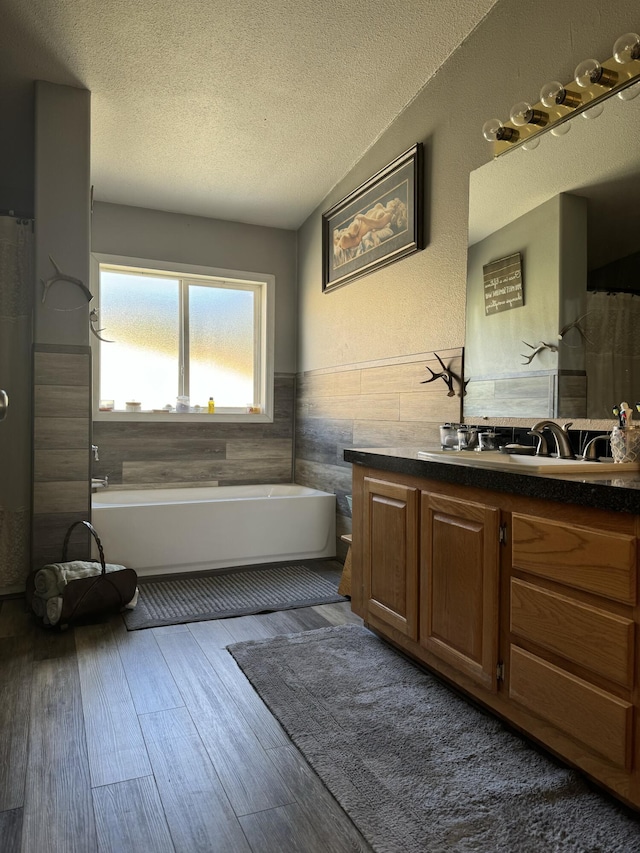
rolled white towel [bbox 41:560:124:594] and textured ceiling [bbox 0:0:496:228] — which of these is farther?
rolled white towel [bbox 41:560:124:594]

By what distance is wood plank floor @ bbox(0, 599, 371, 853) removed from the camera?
1.35 m

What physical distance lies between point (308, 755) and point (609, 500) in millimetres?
1073

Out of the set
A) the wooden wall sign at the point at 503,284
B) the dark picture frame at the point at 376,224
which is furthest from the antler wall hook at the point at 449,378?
the dark picture frame at the point at 376,224

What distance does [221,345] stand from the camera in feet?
15.5

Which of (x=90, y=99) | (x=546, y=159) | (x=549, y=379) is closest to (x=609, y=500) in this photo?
(x=549, y=379)

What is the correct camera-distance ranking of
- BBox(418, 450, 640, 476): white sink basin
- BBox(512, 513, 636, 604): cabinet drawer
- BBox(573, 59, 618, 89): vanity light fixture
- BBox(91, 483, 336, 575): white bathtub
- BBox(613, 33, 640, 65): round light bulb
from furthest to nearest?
BBox(91, 483, 336, 575): white bathtub < BBox(573, 59, 618, 89): vanity light fixture < BBox(613, 33, 640, 65): round light bulb < BBox(418, 450, 640, 476): white sink basin < BBox(512, 513, 636, 604): cabinet drawer

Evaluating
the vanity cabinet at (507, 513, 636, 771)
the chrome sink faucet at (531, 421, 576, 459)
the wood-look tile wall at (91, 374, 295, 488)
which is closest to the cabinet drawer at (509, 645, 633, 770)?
the vanity cabinet at (507, 513, 636, 771)

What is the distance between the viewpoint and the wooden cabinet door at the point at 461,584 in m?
1.73

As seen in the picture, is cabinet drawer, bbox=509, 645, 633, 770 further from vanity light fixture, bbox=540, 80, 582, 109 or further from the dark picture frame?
the dark picture frame

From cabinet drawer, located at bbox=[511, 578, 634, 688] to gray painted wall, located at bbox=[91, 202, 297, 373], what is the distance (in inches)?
134

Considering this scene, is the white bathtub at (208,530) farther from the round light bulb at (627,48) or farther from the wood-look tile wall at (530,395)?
the round light bulb at (627,48)

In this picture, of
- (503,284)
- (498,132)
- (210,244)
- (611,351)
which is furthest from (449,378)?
(210,244)

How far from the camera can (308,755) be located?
166 cm

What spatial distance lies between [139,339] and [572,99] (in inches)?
130
